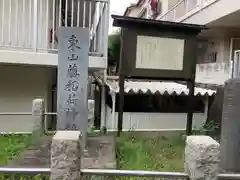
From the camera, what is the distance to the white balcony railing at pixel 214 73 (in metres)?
11.2

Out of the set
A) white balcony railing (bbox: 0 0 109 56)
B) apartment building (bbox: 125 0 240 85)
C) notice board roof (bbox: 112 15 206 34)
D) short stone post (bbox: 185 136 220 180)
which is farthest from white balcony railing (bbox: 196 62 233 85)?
short stone post (bbox: 185 136 220 180)

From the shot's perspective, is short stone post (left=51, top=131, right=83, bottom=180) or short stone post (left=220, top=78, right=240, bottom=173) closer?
short stone post (left=51, top=131, right=83, bottom=180)

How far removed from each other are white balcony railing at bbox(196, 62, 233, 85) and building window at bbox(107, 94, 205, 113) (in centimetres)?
134

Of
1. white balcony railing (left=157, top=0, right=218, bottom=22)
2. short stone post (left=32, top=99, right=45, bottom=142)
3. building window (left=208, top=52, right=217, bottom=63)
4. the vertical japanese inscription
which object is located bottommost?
short stone post (left=32, top=99, right=45, bottom=142)

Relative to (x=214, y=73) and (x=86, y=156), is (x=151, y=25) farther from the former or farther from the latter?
(x=214, y=73)

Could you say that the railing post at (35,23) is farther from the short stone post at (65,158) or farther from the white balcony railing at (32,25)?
the short stone post at (65,158)

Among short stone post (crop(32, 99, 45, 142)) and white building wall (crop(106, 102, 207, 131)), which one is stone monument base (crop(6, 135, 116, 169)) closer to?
short stone post (crop(32, 99, 45, 142))

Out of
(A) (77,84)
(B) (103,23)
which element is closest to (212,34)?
(B) (103,23)

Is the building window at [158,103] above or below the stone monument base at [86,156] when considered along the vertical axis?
above

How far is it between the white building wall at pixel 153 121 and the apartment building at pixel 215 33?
2.06m

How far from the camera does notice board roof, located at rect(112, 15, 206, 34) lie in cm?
757

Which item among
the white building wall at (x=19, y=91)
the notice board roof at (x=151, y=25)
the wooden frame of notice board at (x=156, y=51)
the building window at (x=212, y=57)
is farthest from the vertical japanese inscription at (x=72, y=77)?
the building window at (x=212, y=57)

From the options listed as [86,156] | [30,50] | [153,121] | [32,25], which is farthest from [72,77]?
[153,121]

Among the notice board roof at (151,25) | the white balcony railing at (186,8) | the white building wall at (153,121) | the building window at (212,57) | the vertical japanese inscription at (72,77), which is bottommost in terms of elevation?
the white building wall at (153,121)
